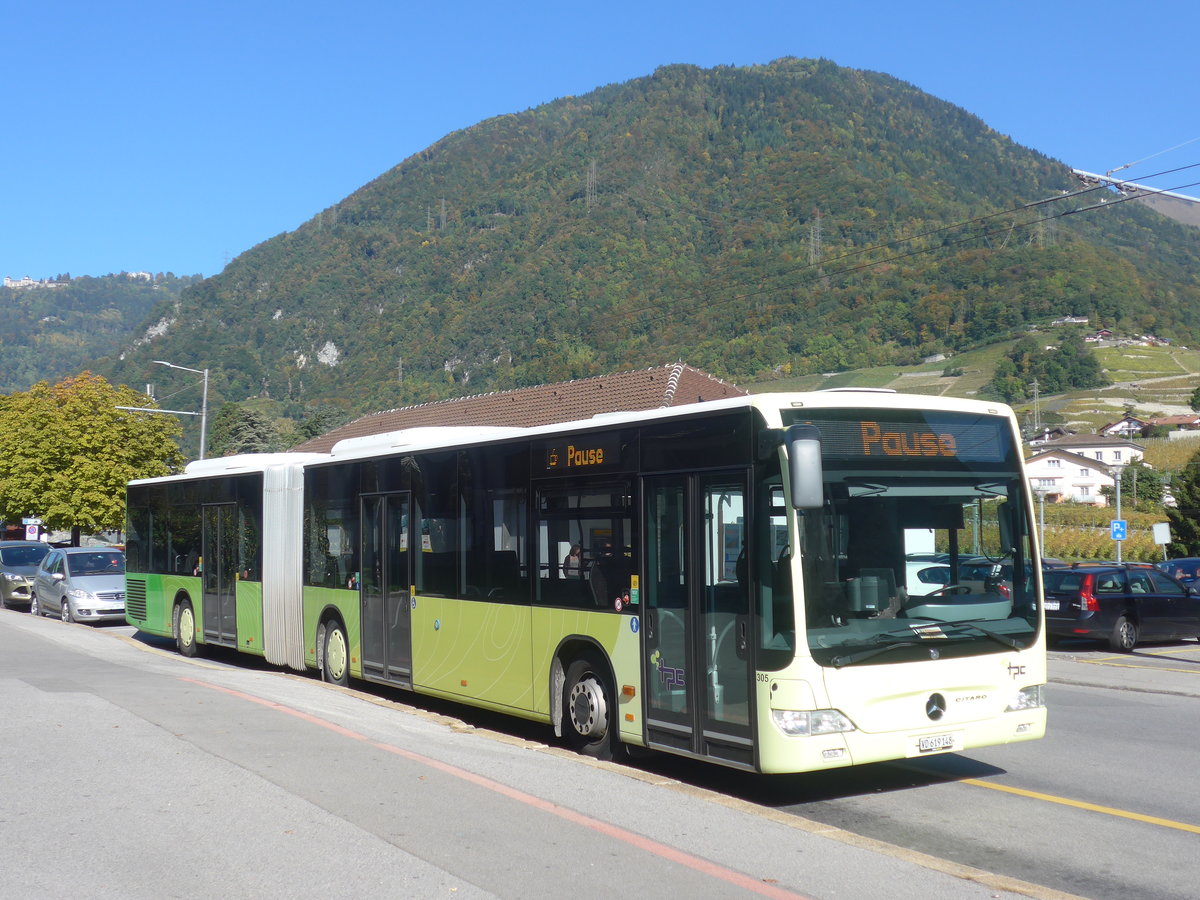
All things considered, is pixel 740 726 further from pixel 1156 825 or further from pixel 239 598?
pixel 239 598

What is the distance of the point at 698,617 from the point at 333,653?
302 inches

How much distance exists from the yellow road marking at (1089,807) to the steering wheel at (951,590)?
5.14ft

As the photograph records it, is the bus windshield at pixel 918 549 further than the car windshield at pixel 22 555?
No

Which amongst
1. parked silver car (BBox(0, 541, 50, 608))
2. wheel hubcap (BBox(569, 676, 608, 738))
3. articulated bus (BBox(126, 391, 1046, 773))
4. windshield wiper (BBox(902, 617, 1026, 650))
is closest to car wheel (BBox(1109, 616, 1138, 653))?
articulated bus (BBox(126, 391, 1046, 773))

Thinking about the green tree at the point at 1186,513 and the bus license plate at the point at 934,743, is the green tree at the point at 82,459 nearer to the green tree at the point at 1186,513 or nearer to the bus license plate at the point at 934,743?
the green tree at the point at 1186,513

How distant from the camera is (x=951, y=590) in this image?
27.9 ft

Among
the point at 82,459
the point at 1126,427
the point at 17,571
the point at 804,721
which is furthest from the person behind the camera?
the point at 1126,427

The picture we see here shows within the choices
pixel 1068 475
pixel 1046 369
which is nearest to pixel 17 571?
pixel 1068 475

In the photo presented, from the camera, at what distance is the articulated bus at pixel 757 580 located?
7.92 m

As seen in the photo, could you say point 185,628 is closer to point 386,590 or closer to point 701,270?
point 386,590

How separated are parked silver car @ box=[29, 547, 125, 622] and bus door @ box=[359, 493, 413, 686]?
48.5 ft

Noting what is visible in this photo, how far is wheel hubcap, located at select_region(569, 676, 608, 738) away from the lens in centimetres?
981

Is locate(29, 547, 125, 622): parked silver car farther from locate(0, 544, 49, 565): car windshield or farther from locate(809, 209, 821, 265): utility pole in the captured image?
locate(809, 209, 821, 265): utility pole

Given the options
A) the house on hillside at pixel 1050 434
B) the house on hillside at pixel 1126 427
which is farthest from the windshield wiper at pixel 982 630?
the house on hillside at pixel 1126 427
